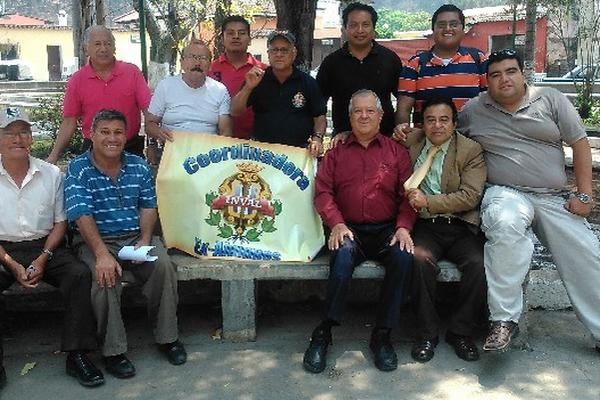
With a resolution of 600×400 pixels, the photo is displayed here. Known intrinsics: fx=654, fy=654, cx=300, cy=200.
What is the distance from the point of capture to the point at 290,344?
4.46 m

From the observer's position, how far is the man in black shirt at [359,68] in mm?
5023

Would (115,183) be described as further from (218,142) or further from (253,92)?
(253,92)

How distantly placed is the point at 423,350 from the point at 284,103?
6.73 ft

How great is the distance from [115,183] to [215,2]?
14.3 metres

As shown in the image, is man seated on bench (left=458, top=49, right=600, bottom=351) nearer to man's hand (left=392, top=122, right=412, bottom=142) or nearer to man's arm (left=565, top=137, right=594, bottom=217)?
man's arm (left=565, top=137, right=594, bottom=217)

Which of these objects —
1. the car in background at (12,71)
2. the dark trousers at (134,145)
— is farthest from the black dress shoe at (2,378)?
the car in background at (12,71)

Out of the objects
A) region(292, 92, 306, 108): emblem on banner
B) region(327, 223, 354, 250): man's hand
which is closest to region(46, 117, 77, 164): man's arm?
region(292, 92, 306, 108): emblem on banner

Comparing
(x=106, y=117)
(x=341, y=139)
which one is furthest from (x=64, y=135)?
(x=341, y=139)

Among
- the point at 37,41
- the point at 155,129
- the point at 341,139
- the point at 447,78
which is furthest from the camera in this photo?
the point at 37,41

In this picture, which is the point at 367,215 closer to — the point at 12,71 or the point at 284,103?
the point at 284,103

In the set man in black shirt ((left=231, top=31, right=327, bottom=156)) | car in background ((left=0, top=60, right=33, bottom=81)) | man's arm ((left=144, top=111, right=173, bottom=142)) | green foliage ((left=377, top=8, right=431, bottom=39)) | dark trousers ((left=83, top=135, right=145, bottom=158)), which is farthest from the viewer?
green foliage ((left=377, top=8, right=431, bottom=39))

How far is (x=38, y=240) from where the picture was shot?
422 centimetres

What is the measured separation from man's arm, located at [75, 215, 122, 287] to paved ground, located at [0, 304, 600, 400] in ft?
2.03

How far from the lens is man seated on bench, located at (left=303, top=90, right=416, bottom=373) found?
163 inches
